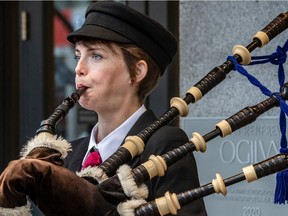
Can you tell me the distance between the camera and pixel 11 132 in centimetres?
367

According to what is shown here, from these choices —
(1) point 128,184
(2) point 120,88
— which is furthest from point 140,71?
(1) point 128,184

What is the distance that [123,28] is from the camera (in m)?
1.81

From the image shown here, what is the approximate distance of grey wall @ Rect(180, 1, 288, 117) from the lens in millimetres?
2434

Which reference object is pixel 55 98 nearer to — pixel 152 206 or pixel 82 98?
pixel 82 98

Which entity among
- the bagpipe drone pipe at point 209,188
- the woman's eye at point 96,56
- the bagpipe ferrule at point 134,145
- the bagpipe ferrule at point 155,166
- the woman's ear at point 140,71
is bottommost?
the bagpipe drone pipe at point 209,188

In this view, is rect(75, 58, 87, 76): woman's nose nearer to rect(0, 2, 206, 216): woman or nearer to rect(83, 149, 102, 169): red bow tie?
rect(0, 2, 206, 216): woman

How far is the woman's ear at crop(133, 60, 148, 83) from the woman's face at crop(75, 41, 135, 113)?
0.09 ft

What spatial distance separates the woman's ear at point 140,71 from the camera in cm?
186

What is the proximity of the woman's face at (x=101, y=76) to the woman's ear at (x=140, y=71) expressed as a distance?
0.09ft

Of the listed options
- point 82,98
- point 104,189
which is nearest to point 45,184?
point 104,189

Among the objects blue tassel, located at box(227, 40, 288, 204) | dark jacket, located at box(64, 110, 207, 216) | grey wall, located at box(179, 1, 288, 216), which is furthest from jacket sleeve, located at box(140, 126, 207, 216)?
grey wall, located at box(179, 1, 288, 216)

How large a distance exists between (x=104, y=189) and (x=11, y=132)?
2.19 metres

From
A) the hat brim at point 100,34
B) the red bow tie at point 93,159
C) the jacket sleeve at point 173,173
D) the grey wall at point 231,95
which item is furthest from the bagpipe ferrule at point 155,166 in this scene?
the grey wall at point 231,95

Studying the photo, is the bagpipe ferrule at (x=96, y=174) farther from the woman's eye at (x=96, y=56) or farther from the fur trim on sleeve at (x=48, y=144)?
the woman's eye at (x=96, y=56)
